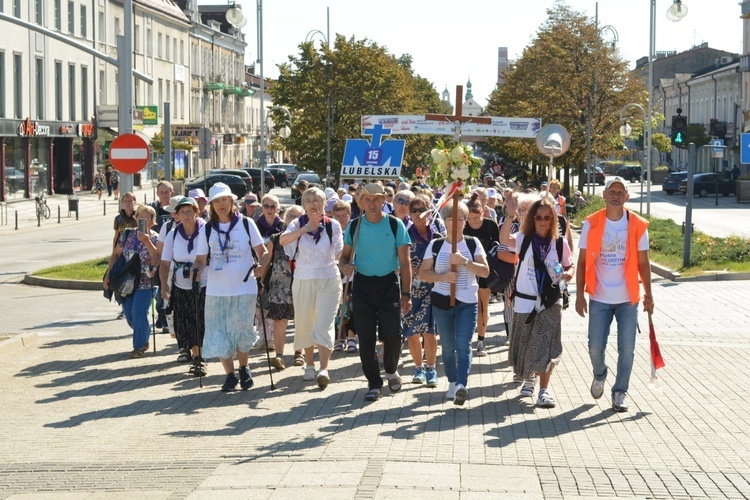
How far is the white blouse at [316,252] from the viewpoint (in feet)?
35.1

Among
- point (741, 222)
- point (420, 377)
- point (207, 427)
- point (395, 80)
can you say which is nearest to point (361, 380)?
A: point (420, 377)

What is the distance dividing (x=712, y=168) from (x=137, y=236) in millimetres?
89148

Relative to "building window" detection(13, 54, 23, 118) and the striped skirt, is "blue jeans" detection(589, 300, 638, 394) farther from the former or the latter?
"building window" detection(13, 54, 23, 118)

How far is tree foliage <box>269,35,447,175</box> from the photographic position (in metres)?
48.8

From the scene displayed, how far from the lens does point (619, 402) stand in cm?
964

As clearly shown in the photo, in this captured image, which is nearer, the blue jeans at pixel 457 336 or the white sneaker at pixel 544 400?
the white sneaker at pixel 544 400

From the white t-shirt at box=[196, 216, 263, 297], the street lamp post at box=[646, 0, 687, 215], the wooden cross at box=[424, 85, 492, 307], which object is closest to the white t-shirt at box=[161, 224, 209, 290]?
the white t-shirt at box=[196, 216, 263, 297]

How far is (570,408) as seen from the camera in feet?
32.2

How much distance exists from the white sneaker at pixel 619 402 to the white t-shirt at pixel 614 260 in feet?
Answer: 2.39

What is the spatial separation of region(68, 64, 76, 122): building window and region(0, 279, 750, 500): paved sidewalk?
1920 inches

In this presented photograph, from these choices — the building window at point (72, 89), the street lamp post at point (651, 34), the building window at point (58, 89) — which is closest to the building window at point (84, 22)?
the building window at point (72, 89)

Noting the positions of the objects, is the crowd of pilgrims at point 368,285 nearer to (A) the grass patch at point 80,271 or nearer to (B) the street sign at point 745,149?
(A) the grass patch at point 80,271

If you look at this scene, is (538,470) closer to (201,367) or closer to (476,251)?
(476,251)

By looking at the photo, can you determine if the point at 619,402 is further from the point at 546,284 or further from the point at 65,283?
the point at 65,283
